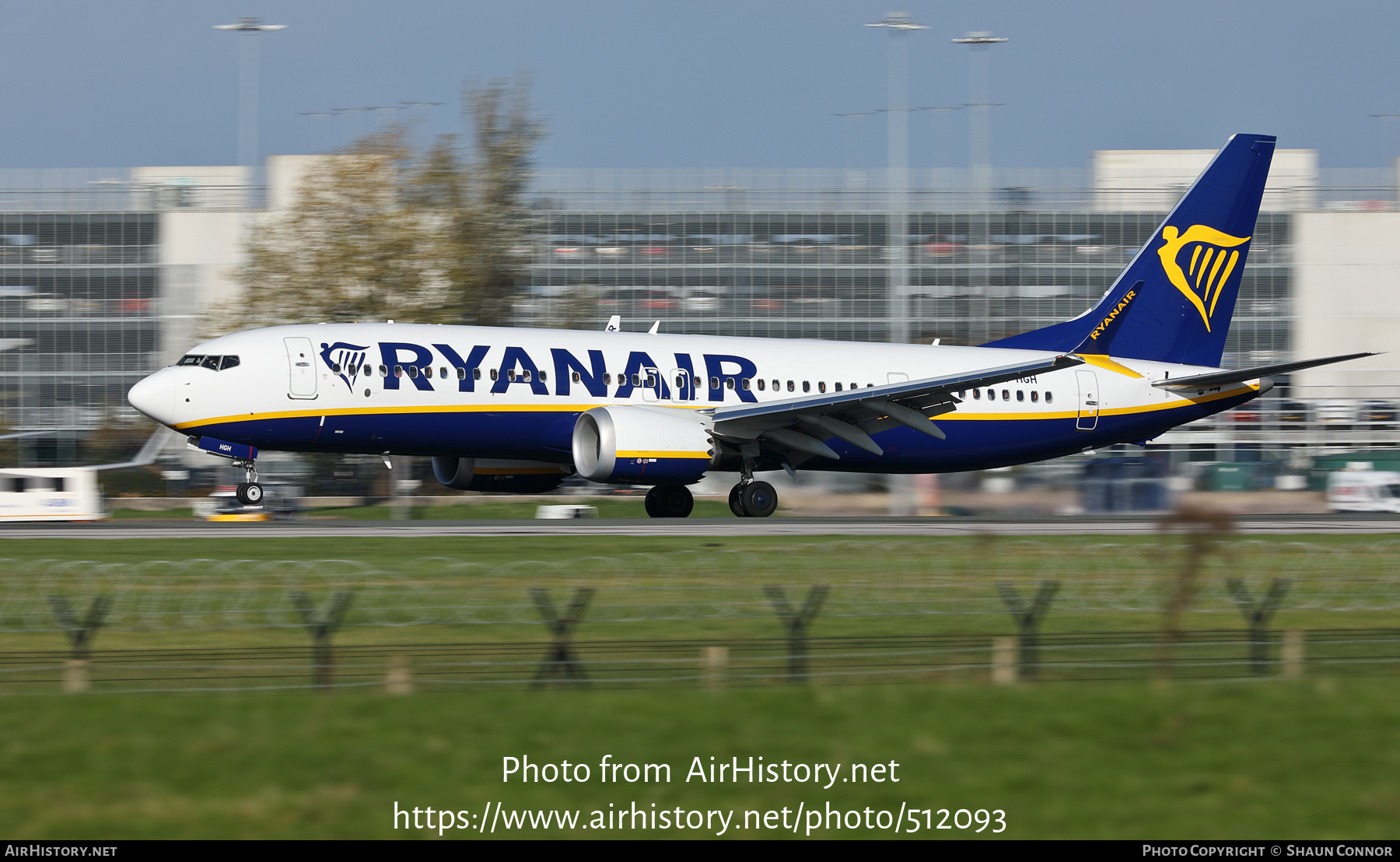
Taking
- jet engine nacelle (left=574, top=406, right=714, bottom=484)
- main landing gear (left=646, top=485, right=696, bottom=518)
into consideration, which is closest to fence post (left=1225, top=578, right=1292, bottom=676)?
jet engine nacelle (left=574, top=406, right=714, bottom=484)

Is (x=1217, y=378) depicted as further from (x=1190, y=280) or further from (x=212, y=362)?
(x=212, y=362)

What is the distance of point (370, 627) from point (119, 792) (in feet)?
16.0

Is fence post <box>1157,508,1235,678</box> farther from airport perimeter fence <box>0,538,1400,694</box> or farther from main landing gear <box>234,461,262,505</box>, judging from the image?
main landing gear <box>234,461,262,505</box>

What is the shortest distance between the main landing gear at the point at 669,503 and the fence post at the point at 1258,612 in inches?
711

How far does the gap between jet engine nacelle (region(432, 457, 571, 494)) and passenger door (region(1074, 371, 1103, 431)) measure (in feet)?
45.0

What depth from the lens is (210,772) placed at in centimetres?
1233

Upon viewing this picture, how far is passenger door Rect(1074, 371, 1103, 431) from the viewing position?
38.8m

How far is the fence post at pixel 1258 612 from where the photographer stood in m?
15.5

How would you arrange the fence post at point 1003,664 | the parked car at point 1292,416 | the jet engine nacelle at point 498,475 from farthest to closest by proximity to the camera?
the parked car at point 1292,416 → the jet engine nacelle at point 498,475 → the fence post at point 1003,664

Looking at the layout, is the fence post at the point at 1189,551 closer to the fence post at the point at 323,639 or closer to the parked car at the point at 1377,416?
the fence post at the point at 323,639

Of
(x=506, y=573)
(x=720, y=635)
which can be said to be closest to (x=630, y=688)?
(x=720, y=635)

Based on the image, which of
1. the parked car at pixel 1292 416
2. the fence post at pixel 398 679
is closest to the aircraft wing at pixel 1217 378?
the fence post at pixel 398 679

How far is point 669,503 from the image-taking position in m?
36.0

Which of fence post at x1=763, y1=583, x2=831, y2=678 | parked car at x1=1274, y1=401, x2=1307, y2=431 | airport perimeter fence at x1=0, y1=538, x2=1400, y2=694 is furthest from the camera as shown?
parked car at x1=1274, y1=401, x2=1307, y2=431
